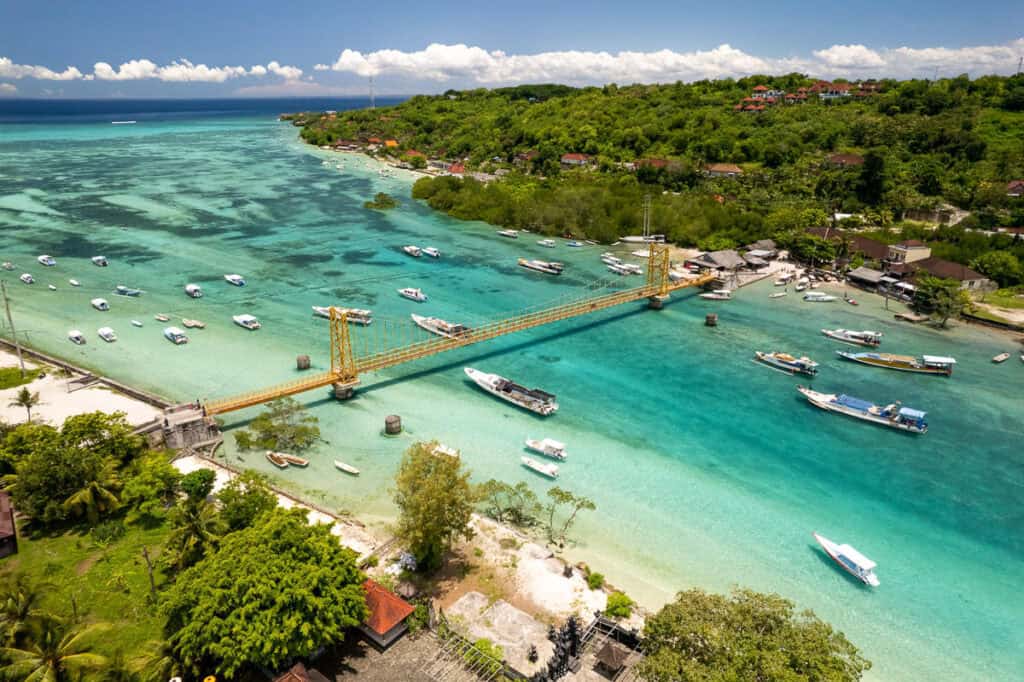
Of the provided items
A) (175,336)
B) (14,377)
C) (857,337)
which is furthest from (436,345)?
(857,337)

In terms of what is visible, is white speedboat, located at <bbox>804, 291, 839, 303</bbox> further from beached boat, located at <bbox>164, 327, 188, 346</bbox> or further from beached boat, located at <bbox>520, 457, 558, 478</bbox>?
beached boat, located at <bbox>164, 327, 188, 346</bbox>

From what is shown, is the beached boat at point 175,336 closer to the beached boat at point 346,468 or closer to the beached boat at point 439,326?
the beached boat at point 439,326

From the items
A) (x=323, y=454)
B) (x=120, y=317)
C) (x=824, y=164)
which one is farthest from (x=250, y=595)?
(x=824, y=164)

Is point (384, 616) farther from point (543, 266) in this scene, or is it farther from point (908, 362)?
point (543, 266)

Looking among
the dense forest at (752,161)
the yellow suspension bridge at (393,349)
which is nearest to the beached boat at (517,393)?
the yellow suspension bridge at (393,349)

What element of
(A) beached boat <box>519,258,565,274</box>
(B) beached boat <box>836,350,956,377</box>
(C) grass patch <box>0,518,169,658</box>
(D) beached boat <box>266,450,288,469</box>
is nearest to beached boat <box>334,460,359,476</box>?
(D) beached boat <box>266,450,288,469</box>

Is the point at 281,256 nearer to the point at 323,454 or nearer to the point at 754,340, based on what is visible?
the point at 323,454
